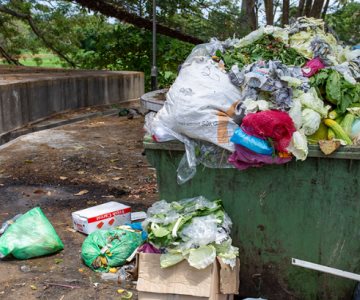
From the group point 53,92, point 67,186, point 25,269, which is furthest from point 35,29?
point 25,269

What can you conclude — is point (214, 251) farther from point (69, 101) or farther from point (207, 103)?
point (69, 101)

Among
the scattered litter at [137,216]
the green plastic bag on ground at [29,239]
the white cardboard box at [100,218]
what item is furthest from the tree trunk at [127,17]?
the green plastic bag on ground at [29,239]

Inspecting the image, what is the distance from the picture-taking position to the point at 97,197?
5.06 metres

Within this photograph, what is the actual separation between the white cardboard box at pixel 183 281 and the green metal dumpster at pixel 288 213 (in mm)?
273

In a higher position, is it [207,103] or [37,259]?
[207,103]

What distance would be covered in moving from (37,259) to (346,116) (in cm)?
240

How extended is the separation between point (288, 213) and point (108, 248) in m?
1.37

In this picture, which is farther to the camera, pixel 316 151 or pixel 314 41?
pixel 314 41

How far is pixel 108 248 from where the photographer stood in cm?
350

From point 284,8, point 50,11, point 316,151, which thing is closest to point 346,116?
point 316,151

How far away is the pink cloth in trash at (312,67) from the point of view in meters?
3.00

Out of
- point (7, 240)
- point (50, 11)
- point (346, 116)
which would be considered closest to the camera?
point (346, 116)

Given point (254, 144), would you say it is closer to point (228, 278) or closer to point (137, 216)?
point (228, 278)

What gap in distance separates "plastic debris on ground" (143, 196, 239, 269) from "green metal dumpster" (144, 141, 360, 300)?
129 millimetres
